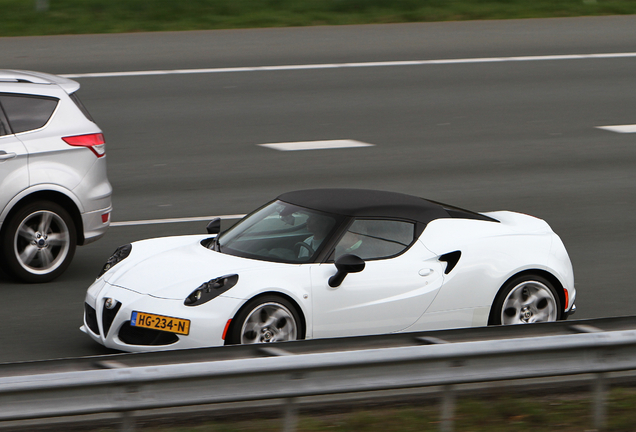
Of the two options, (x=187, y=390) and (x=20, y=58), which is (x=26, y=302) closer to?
(x=187, y=390)

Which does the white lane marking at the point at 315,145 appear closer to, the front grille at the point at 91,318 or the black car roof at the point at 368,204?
the black car roof at the point at 368,204

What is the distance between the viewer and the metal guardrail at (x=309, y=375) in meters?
4.77

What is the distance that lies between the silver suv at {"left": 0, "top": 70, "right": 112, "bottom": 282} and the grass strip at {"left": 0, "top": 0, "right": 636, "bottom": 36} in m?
10.6

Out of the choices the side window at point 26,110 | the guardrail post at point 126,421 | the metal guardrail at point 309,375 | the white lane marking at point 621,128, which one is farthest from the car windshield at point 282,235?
the white lane marking at point 621,128

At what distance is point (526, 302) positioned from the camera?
7.89 meters

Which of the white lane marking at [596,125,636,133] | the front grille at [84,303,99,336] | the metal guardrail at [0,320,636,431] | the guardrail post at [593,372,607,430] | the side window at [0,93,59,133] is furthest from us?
the white lane marking at [596,125,636,133]

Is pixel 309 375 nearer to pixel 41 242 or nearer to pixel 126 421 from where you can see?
pixel 126 421

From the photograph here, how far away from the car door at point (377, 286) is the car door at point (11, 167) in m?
3.24

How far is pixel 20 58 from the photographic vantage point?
18188 millimetres

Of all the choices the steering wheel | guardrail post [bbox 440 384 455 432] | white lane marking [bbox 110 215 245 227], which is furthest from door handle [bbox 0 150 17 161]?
guardrail post [bbox 440 384 455 432]

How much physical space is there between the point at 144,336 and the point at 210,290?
0.55 metres

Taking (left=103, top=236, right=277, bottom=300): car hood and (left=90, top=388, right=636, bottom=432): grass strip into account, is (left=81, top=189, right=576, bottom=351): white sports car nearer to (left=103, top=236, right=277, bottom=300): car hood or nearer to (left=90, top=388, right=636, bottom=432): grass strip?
(left=103, top=236, right=277, bottom=300): car hood

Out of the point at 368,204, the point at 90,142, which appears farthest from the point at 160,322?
the point at 90,142

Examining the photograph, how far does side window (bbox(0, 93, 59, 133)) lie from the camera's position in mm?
9430
